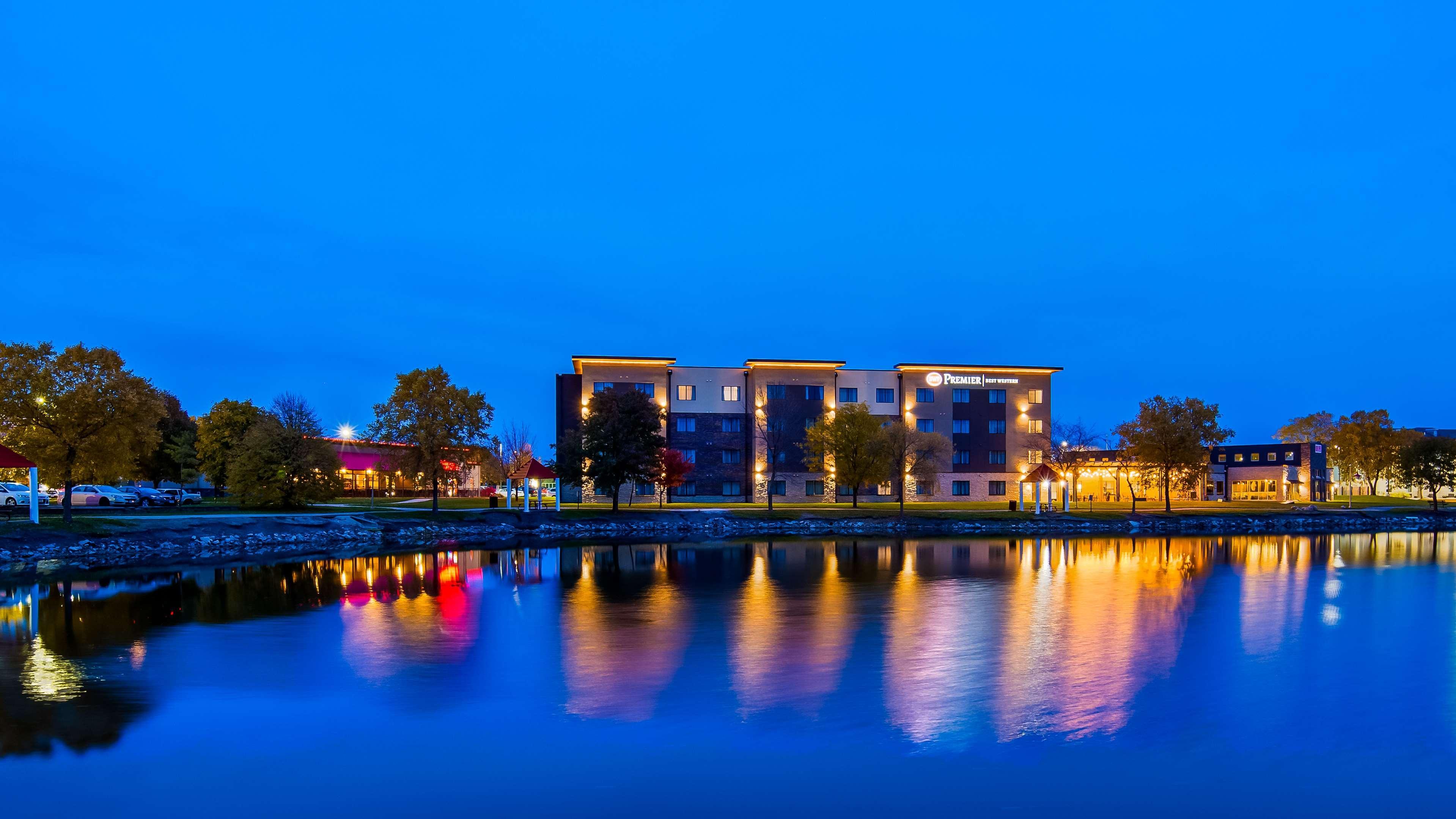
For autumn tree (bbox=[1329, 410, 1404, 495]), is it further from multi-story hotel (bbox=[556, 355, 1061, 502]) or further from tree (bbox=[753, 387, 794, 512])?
tree (bbox=[753, 387, 794, 512])

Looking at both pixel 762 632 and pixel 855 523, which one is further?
pixel 855 523

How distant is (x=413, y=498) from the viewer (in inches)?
2923

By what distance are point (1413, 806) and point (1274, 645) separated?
8.39 meters

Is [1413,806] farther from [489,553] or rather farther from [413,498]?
[413,498]

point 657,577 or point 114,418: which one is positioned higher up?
point 114,418

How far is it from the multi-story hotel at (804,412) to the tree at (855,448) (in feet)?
27.0

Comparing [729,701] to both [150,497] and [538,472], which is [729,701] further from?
[150,497]

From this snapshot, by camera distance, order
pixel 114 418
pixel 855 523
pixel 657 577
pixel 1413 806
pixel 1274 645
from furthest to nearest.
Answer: pixel 855 523 → pixel 114 418 → pixel 657 577 → pixel 1274 645 → pixel 1413 806

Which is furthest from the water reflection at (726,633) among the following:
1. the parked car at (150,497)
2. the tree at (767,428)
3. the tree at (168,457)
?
the tree at (168,457)

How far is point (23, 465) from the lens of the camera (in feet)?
111

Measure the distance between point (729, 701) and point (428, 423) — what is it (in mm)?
38612

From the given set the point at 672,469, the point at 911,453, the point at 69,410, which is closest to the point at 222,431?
the point at 69,410

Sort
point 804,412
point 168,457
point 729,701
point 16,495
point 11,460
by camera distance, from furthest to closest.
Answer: point 804,412
point 168,457
point 16,495
point 11,460
point 729,701

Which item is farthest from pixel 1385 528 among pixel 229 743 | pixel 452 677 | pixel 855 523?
pixel 229 743
